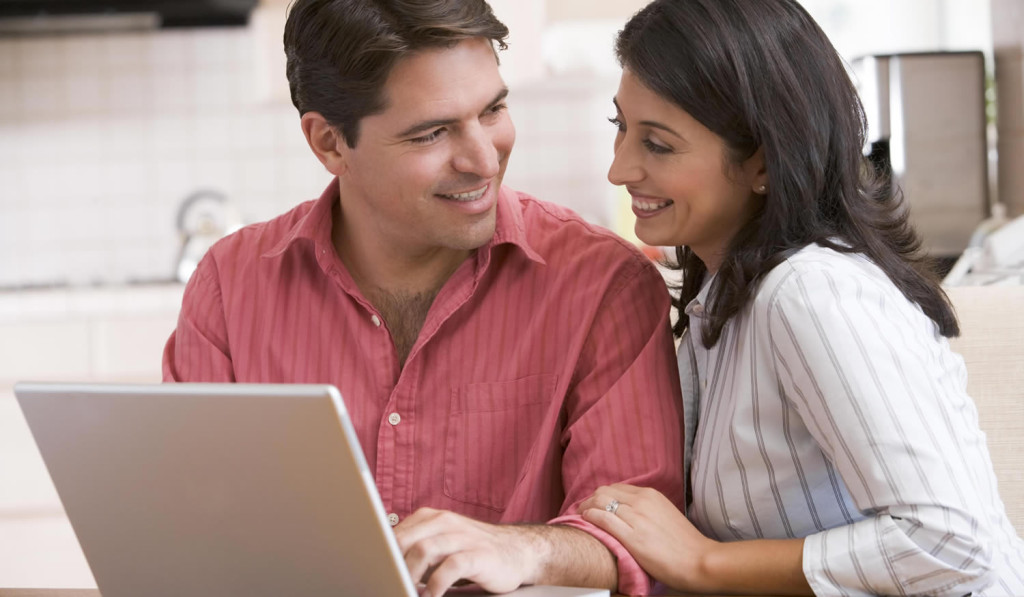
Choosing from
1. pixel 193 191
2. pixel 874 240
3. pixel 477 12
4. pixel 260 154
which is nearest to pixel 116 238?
pixel 193 191

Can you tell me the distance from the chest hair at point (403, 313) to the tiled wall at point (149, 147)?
2420 mm

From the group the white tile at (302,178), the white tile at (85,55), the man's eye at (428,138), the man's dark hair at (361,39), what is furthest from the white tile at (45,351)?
the man's eye at (428,138)

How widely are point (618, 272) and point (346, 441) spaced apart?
0.71 meters

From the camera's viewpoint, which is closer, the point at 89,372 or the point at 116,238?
the point at 89,372

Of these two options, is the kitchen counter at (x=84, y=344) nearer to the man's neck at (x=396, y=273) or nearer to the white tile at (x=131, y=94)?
the white tile at (x=131, y=94)

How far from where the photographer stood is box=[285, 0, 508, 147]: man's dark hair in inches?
58.2

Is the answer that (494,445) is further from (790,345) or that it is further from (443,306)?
(790,345)

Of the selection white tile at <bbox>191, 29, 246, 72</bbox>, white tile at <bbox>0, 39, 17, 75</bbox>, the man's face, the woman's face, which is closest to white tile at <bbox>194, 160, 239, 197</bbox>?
white tile at <bbox>191, 29, 246, 72</bbox>

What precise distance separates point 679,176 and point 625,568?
0.43 metres

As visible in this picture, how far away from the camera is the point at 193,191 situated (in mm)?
3986

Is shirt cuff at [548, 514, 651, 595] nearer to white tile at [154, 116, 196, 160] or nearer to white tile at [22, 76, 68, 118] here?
white tile at [154, 116, 196, 160]

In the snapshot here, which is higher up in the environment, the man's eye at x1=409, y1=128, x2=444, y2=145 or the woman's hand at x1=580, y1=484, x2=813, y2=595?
the man's eye at x1=409, y1=128, x2=444, y2=145

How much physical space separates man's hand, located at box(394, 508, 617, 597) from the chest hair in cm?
41

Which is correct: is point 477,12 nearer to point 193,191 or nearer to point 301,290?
point 301,290
